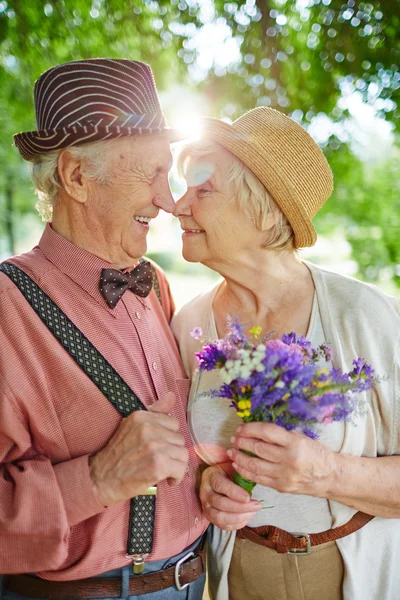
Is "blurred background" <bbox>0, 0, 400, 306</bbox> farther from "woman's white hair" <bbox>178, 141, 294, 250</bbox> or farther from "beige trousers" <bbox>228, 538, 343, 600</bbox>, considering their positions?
"beige trousers" <bbox>228, 538, 343, 600</bbox>

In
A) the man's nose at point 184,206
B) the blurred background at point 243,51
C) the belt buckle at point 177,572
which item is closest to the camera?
the belt buckle at point 177,572

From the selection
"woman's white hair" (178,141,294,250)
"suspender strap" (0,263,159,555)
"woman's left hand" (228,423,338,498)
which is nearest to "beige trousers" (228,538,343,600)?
"woman's left hand" (228,423,338,498)

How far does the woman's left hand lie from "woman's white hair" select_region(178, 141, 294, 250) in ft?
3.27

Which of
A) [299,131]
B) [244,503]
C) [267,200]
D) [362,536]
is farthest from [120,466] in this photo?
[299,131]

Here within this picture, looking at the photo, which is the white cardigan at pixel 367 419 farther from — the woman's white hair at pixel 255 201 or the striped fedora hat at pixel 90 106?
the striped fedora hat at pixel 90 106

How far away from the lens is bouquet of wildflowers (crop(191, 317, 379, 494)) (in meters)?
1.70

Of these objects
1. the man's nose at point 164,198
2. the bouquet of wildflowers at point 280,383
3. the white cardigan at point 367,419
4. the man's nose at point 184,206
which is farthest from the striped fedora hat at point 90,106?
the white cardigan at point 367,419

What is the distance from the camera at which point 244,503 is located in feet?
6.91

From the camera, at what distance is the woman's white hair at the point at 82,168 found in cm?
226

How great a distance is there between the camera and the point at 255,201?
2555 mm

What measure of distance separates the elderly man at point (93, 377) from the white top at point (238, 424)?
2.7 inches

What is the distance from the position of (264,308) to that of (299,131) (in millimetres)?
810

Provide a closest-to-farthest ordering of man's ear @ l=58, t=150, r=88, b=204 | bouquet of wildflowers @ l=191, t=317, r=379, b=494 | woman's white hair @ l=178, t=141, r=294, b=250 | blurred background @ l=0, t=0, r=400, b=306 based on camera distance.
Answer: bouquet of wildflowers @ l=191, t=317, r=379, b=494 → man's ear @ l=58, t=150, r=88, b=204 → woman's white hair @ l=178, t=141, r=294, b=250 → blurred background @ l=0, t=0, r=400, b=306

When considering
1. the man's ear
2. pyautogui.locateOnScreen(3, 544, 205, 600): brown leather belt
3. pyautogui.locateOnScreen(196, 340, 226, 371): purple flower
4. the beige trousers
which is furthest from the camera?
the beige trousers
